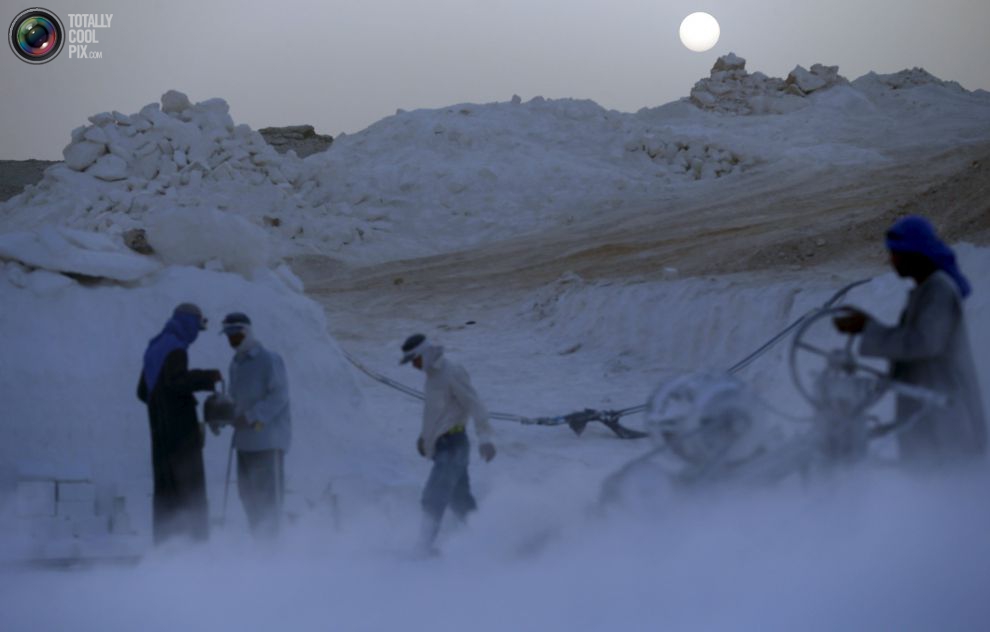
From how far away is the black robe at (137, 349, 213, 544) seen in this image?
6348mm

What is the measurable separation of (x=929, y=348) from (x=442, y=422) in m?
3.15

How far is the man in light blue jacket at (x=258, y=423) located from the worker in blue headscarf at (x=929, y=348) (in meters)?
3.28

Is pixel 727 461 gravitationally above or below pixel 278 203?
below

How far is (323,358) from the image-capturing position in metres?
9.55

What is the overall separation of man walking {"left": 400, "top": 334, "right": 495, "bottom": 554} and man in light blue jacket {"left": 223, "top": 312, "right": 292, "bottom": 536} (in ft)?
2.35

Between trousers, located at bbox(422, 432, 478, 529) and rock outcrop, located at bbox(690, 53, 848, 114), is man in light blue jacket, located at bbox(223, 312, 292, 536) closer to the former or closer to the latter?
trousers, located at bbox(422, 432, 478, 529)

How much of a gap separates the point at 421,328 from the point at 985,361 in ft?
37.6


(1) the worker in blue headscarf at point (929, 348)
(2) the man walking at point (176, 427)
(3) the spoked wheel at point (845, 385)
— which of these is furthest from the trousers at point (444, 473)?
Answer: (1) the worker in blue headscarf at point (929, 348)

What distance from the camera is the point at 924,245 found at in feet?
14.3

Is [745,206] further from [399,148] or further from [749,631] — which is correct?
[749,631]

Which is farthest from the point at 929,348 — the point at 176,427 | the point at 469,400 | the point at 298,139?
the point at 298,139

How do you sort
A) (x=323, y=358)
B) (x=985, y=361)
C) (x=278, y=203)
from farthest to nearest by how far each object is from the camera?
(x=278, y=203), (x=323, y=358), (x=985, y=361)

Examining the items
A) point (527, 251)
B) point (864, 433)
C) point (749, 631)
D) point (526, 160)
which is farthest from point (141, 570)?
point (526, 160)

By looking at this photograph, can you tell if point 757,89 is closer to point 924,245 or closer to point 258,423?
point 258,423
